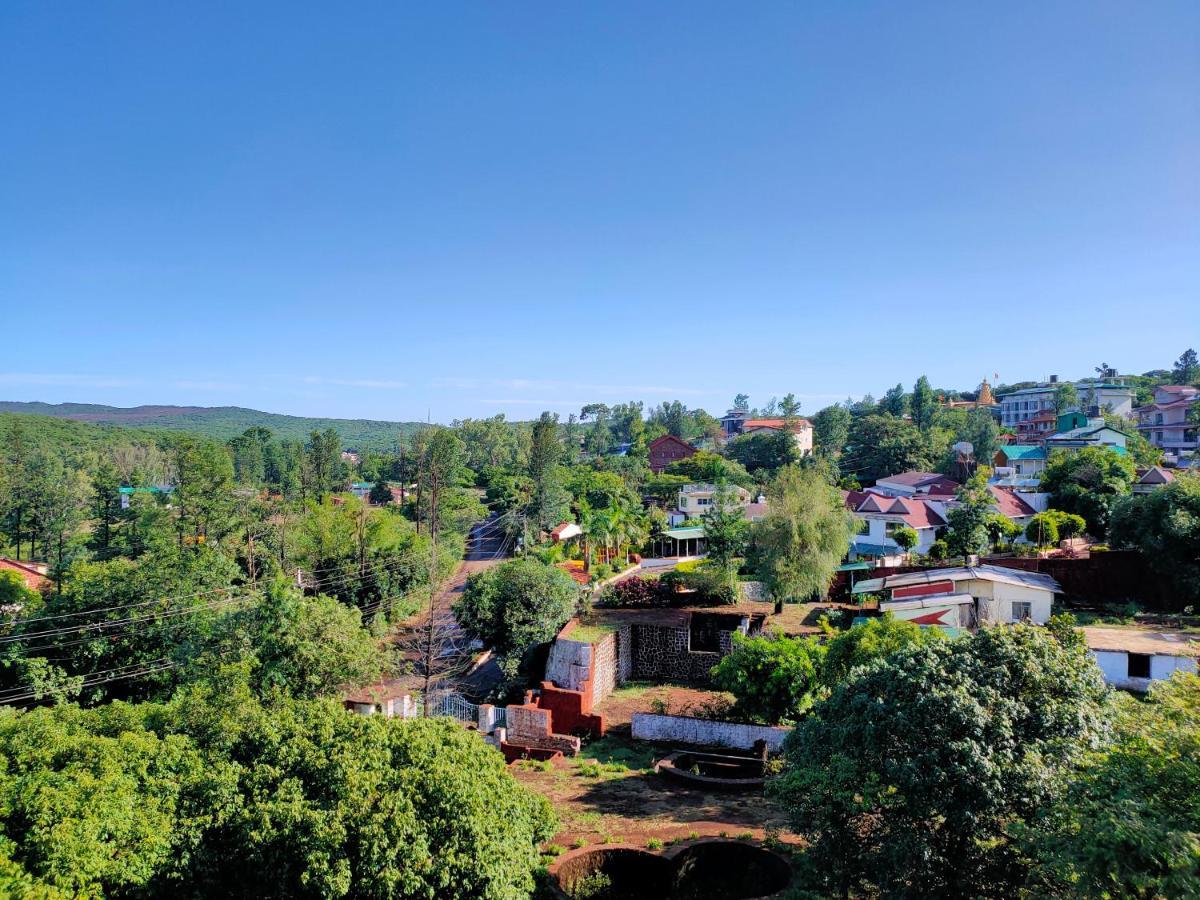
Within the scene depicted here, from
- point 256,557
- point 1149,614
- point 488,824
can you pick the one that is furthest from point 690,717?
point 256,557

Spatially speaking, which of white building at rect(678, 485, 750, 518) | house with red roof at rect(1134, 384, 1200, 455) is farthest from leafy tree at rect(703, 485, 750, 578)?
house with red roof at rect(1134, 384, 1200, 455)

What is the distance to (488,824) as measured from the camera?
8.55m

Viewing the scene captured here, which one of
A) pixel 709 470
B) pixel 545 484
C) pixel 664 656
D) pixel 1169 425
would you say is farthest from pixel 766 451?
pixel 664 656

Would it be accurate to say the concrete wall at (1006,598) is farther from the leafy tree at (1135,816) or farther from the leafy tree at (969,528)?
the leafy tree at (1135,816)

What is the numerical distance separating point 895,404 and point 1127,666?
52.2 metres

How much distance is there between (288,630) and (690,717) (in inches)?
375

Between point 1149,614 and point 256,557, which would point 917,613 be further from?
point 256,557

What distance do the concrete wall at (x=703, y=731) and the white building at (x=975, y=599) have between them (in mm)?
5373

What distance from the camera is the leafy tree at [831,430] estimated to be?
193 feet

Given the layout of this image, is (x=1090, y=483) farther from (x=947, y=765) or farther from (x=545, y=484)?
(x=947, y=765)

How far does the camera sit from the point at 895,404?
65562mm

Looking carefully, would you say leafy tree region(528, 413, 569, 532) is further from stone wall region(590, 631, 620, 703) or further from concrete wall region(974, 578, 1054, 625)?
concrete wall region(974, 578, 1054, 625)

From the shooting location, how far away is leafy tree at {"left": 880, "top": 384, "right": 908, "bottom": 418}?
214ft

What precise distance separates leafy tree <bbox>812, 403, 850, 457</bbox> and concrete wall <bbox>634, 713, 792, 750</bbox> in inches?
1731
